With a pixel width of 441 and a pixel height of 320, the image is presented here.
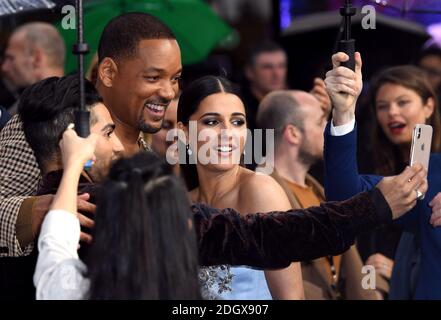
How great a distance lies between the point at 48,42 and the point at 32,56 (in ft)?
0.68

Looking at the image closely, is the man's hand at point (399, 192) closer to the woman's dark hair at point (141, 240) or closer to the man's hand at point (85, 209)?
the woman's dark hair at point (141, 240)

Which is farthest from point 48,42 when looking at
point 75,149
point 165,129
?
point 75,149

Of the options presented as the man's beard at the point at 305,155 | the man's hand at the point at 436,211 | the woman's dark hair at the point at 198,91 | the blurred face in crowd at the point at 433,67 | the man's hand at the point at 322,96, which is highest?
the blurred face in crowd at the point at 433,67

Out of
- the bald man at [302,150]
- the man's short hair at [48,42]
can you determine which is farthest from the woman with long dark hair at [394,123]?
the man's short hair at [48,42]

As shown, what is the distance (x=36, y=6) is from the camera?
4832 millimetres

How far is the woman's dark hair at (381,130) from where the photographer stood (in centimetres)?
621

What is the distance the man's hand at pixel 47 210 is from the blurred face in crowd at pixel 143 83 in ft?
2.74

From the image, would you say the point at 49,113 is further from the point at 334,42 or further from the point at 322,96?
the point at 334,42

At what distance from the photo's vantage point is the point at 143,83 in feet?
15.4

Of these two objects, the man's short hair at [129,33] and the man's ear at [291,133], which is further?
the man's ear at [291,133]

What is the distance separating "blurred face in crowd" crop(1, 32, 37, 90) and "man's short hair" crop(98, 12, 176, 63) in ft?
8.41

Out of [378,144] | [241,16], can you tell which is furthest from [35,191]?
[241,16]

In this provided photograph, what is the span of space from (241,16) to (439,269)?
1519 centimetres
